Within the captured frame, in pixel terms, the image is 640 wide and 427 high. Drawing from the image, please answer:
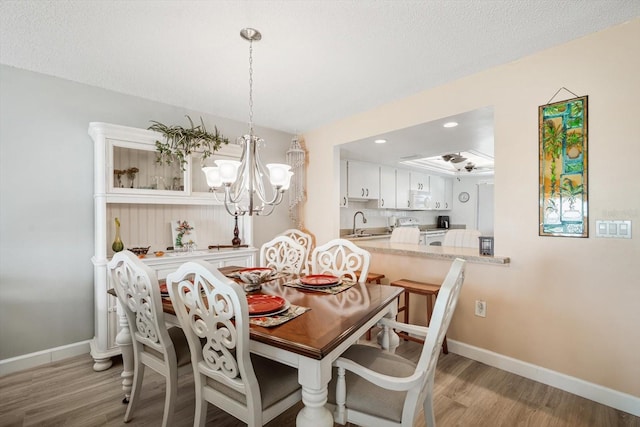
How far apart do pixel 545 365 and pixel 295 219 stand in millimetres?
3037

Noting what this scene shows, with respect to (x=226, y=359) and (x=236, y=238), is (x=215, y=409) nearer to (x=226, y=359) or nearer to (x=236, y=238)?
(x=226, y=359)

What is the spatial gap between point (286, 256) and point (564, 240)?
2129mm

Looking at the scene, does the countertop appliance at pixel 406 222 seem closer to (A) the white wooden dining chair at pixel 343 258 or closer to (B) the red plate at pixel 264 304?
(A) the white wooden dining chair at pixel 343 258

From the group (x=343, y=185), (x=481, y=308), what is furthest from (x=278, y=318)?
(x=343, y=185)

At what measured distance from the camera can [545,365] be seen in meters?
2.16

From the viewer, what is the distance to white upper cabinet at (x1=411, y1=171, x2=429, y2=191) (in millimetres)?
6301

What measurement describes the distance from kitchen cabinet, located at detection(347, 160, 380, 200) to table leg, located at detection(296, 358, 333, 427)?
388cm

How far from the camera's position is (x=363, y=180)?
512 centimetres

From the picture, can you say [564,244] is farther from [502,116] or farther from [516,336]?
[502,116]

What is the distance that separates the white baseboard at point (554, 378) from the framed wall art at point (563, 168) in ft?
3.28

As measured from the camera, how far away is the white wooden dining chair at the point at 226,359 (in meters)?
1.12

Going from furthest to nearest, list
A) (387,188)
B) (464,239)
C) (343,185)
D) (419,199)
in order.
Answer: (419,199)
(387,188)
(343,185)
(464,239)

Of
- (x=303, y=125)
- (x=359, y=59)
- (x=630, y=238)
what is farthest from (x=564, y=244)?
(x=303, y=125)

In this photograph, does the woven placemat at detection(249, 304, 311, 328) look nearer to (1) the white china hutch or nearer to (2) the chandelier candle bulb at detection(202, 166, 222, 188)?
(2) the chandelier candle bulb at detection(202, 166, 222, 188)
